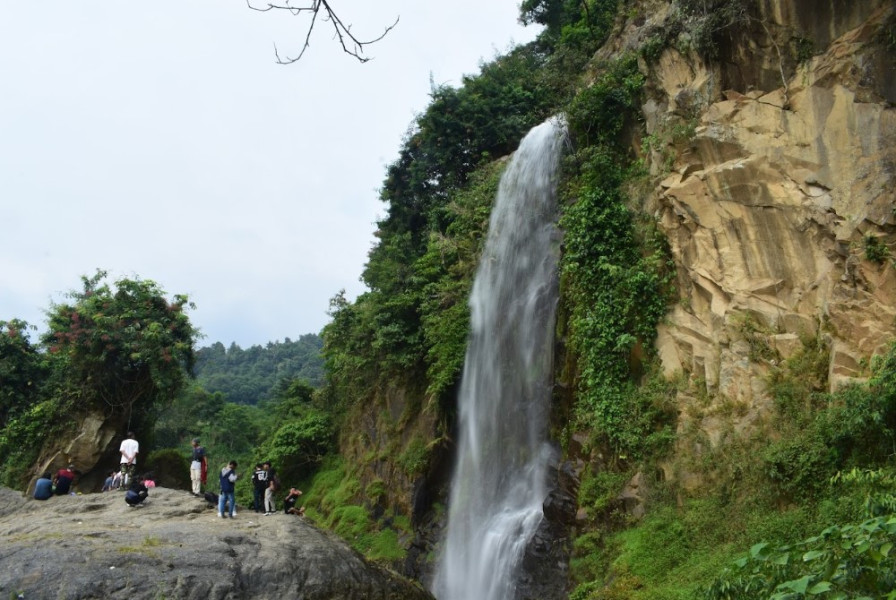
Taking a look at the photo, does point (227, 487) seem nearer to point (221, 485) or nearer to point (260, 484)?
point (221, 485)

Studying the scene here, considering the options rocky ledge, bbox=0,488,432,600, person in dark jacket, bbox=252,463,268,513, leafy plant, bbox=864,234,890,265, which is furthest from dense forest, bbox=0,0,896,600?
person in dark jacket, bbox=252,463,268,513

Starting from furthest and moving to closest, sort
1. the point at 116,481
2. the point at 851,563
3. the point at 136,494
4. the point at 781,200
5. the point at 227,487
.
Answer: the point at 116,481
the point at 136,494
the point at 227,487
the point at 781,200
the point at 851,563

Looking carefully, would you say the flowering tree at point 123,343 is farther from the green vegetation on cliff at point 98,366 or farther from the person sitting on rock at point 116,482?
the person sitting on rock at point 116,482

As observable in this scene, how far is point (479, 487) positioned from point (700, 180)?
7.81 meters

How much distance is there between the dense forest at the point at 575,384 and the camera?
762cm

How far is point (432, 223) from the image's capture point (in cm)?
2061

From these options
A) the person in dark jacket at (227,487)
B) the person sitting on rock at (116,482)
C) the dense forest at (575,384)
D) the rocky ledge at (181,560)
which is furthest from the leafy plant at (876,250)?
the person sitting on rock at (116,482)

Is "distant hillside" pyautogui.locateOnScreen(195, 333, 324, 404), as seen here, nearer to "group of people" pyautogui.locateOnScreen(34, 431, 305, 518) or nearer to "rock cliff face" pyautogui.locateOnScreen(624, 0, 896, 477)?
"group of people" pyautogui.locateOnScreen(34, 431, 305, 518)

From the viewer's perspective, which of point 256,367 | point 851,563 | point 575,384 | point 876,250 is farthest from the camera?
point 256,367

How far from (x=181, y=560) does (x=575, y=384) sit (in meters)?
7.31

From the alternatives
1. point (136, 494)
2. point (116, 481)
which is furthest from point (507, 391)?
point (116, 481)

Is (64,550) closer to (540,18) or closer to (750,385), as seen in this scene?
(750,385)

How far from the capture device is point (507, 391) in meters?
14.5

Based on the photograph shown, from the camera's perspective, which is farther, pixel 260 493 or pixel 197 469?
pixel 197 469
